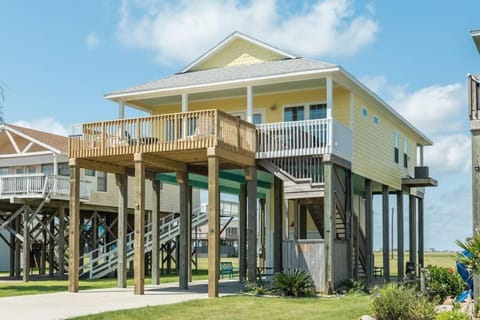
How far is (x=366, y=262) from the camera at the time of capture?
27016mm

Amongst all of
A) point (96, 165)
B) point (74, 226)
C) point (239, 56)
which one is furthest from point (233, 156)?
point (239, 56)

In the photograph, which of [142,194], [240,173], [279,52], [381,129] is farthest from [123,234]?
[381,129]

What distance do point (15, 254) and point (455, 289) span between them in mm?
24280

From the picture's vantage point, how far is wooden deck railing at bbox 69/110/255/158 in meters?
21.0

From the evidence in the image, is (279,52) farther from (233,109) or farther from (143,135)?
(143,135)

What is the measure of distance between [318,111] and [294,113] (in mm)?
1006

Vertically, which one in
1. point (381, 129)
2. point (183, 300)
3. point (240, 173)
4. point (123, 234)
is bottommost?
point (183, 300)

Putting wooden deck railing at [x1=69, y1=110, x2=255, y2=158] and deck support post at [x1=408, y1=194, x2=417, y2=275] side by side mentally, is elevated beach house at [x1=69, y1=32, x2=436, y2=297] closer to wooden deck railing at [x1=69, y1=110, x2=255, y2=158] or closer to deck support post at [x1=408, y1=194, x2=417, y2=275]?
wooden deck railing at [x1=69, y1=110, x2=255, y2=158]

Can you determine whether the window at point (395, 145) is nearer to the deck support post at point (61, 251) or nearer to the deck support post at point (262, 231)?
the deck support post at point (262, 231)

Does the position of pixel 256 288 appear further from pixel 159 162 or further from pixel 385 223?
pixel 385 223

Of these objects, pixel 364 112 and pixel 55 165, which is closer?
pixel 364 112

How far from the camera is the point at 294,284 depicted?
2072cm

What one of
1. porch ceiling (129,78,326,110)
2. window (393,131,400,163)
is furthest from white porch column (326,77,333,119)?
window (393,131,400,163)

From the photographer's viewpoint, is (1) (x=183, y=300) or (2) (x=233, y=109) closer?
(1) (x=183, y=300)
